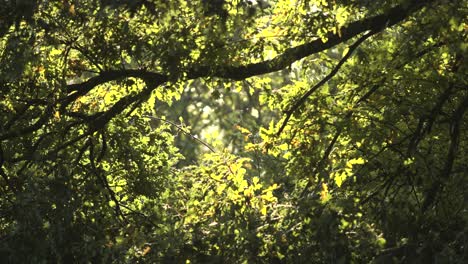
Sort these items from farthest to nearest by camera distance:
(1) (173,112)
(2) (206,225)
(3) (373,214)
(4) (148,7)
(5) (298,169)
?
(1) (173,112) → (5) (298,169) → (2) (206,225) → (3) (373,214) → (4) (148,7)

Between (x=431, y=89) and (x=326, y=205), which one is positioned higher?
(x=431, y=89)

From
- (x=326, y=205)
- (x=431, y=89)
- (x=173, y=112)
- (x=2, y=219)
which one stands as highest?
(x=173, y=112)

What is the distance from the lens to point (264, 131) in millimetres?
10570

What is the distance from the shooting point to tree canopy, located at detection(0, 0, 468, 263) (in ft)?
28.8

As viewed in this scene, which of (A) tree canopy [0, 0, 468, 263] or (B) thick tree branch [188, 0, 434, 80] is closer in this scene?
(A) tree canopy [0, 0, 468, 263]

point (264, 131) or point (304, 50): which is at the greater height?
point (304, 50)

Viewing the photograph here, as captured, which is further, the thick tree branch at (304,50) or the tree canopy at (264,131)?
the thick tree branch at (304,50)

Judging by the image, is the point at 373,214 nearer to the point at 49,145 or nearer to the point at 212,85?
the point at 212,85

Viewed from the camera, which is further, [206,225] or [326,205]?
[206,225]

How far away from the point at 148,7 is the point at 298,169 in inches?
128

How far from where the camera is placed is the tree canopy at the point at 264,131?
8766 millimetres

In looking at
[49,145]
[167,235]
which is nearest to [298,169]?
[167,235]

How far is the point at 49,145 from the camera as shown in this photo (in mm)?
10836

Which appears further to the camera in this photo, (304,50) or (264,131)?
(264,131)
